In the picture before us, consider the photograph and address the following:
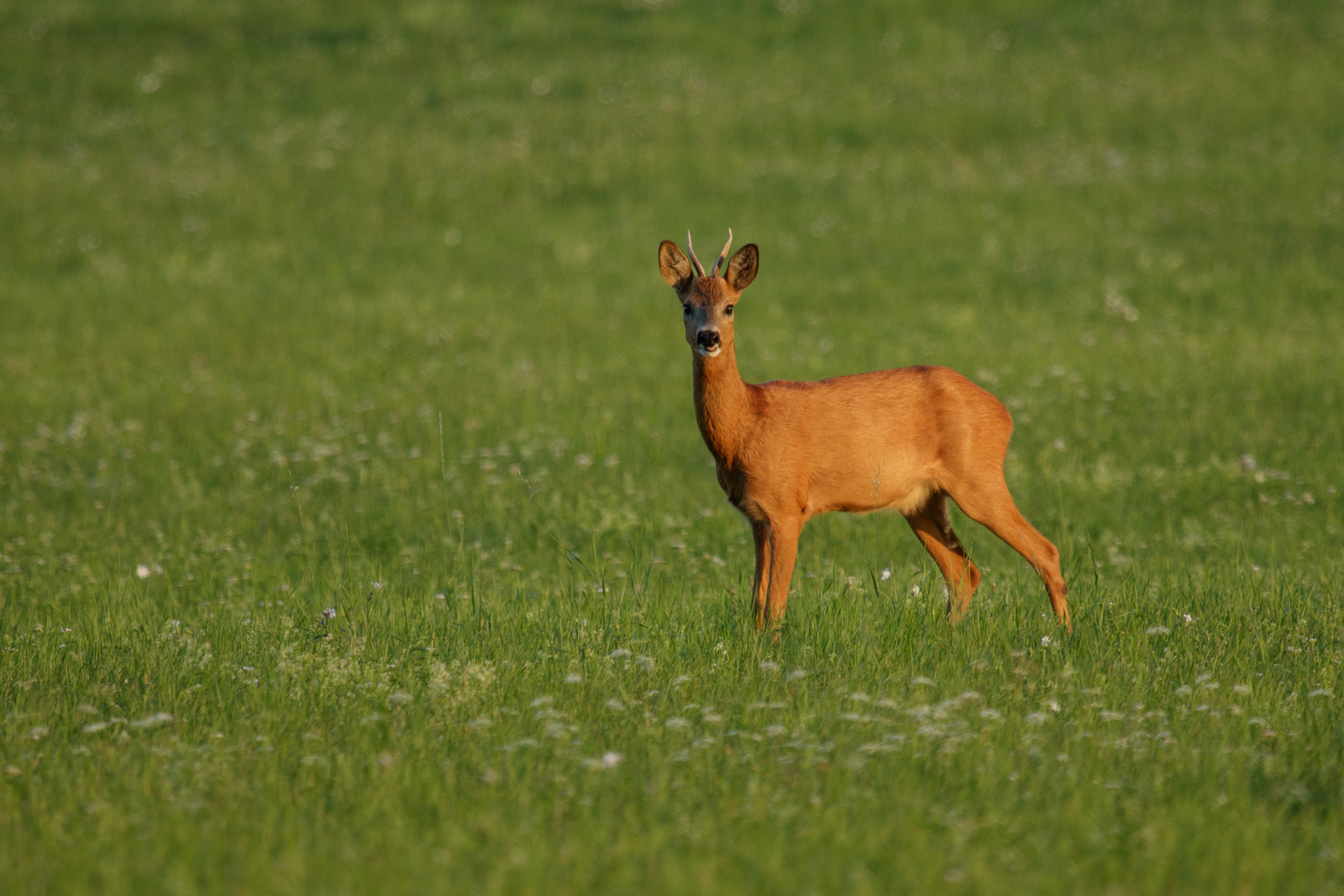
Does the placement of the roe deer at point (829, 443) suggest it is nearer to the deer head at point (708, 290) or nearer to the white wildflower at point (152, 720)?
the deer head at point (708, 290)

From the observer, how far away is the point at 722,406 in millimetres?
6250

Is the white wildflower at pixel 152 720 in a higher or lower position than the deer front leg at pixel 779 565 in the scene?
lower

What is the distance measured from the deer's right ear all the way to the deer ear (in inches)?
7.6

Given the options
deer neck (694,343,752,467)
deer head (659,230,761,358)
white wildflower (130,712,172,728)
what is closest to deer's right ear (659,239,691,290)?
deer head (659,230,761,358)

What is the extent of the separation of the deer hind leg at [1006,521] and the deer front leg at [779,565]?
88 cm

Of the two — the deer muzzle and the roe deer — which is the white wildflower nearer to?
the roe deer

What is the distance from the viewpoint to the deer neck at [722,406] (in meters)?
6.25

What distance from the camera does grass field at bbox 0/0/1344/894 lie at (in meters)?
4.11

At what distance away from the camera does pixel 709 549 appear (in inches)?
319

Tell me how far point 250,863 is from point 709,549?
457cm

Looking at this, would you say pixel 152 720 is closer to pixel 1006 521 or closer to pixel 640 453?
pixel 1006 521

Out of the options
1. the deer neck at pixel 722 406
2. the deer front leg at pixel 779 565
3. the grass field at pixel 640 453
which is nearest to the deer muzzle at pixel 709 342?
the deer neck at pixel 722 406

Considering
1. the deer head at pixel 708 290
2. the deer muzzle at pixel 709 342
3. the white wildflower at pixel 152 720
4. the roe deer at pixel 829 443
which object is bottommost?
the white wildflower at pixel 152 720

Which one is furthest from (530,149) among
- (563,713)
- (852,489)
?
(563,713)
